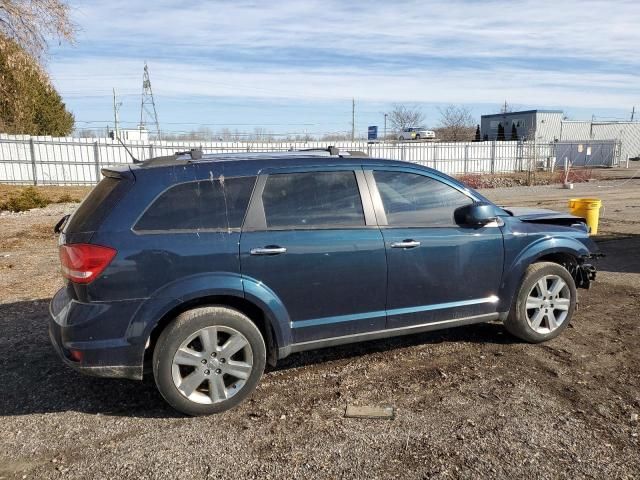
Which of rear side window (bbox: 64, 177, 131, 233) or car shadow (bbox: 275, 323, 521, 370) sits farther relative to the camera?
car shadow (bbox: 275, 323, 521, 370)

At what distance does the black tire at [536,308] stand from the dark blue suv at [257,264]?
0.34ft

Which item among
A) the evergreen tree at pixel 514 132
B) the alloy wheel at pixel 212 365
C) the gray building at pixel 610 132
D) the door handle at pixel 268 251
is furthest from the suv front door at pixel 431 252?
the gray building at pixel 610 132

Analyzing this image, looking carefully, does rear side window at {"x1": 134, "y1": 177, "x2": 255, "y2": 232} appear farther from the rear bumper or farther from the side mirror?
the side mirror

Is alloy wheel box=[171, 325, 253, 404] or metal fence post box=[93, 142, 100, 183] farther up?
metal fence post box=[93, 142, 100, 183]

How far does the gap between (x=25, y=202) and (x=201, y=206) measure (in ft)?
47.6

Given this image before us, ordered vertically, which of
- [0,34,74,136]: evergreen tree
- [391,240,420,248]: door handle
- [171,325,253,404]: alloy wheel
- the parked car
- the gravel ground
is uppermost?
[0,34,74,136]: evergreen tree

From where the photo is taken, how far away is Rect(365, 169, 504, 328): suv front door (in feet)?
14.0

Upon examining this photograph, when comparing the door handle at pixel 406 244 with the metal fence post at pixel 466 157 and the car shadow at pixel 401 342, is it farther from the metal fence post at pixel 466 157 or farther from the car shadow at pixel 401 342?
the metal fence post at pixel 466 157

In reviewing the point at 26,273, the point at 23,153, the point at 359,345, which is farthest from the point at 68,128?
the point at 359,345

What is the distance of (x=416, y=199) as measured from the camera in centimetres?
447

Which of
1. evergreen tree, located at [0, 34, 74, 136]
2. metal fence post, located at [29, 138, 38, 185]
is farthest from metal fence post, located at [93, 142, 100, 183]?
evergreen tree, located at [0, 34, 74, 136]

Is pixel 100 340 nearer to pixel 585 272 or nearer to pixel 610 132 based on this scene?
Result: pixel 585 272

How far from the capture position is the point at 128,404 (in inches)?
157

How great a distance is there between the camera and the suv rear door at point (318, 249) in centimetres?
387
